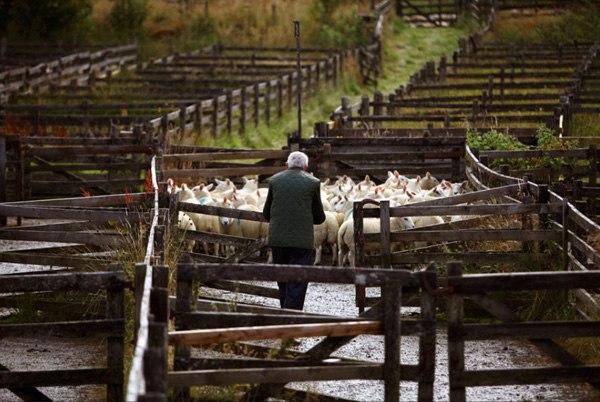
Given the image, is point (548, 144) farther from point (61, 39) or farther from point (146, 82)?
point (61, 39)

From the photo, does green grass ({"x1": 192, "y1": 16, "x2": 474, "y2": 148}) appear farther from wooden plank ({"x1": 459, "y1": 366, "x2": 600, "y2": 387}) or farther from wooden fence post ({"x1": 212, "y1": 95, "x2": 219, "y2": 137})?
wooden plank ({"x1": 459, "y1": 366, "x2": 600, "y2": 387})

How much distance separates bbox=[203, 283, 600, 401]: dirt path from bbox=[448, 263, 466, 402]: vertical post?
1.21 meters

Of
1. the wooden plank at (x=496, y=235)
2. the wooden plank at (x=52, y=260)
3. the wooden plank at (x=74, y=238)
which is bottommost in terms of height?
the wooden plank at (x=52, y=260)

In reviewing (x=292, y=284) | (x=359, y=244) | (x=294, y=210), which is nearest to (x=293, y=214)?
(x=294, y=210)

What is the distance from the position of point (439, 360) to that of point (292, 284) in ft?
5.76

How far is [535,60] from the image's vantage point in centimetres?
4528

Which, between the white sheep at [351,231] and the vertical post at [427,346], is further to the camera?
the white sheep at [351,231]

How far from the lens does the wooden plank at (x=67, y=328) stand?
9.88m

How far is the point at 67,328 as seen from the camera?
9992 mm

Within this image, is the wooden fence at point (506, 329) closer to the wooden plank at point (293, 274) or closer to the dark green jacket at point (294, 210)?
the wooden plank at point (293, 274)

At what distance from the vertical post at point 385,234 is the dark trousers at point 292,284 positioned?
113cm

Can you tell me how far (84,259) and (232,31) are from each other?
41.4m

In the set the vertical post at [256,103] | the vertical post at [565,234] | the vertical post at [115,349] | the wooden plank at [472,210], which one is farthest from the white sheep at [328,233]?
the vertical post at [256,103]

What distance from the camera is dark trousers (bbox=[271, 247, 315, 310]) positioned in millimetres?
13492
